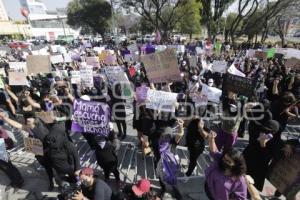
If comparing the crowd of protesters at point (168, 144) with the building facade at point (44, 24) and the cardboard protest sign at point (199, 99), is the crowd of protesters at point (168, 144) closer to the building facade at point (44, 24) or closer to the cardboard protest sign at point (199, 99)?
the cardboard protest sign at point (199, 99)

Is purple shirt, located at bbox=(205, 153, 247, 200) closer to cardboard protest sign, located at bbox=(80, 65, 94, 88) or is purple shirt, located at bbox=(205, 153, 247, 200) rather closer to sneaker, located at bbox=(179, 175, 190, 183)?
sneaker, located at bbox=(179, 175, 190, 183)

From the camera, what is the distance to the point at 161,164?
4.75 m

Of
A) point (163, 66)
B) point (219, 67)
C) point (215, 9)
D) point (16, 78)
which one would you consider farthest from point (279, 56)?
point (215, 9)

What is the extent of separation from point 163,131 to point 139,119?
4.39ft

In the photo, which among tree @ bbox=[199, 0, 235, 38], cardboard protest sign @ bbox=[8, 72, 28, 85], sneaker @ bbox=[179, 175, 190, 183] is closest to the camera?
sneaker @ bbox=[179, 175, 190, 183]

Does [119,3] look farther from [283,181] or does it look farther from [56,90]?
[283,181]

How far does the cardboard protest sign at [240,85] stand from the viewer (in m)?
6.32

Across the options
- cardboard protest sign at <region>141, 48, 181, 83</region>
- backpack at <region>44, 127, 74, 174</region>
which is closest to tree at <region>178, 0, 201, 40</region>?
cardboard protest sign at <region>141, 48, 181, 83</region>

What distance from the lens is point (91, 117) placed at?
5586 millimetres

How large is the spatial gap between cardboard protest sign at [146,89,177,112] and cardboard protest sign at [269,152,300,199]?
268cm

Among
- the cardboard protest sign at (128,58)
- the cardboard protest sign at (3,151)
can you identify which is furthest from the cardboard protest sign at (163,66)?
the cardboard protest sign at (128,58)

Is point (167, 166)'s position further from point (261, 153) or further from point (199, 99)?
point (199, 99)

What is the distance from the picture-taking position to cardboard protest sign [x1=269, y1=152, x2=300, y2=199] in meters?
3.87

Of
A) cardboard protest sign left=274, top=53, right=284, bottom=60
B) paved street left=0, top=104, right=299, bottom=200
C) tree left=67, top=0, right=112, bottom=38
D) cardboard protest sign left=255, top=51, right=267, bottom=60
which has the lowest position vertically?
paved street left=0, top=104, right=299, bottom=200
